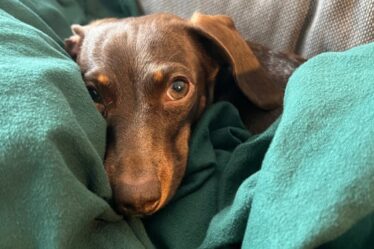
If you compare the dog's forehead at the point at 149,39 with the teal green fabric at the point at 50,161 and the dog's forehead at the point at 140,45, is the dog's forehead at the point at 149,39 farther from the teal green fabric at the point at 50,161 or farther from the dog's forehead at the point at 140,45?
the teal green fabric at the point at 50,161

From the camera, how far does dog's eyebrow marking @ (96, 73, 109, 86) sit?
5.23ft

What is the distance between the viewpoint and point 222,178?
4.42ft

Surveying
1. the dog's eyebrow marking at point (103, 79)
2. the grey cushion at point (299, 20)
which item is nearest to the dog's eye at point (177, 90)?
the dog's eyebrow marking at point (103, 79)

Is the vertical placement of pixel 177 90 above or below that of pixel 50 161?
below

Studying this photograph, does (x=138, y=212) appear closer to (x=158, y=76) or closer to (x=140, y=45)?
(x=158, y=76)

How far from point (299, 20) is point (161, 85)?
66 cm

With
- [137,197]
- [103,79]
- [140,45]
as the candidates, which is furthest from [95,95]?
[137,197]

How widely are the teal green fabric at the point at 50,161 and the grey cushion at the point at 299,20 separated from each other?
0.93m

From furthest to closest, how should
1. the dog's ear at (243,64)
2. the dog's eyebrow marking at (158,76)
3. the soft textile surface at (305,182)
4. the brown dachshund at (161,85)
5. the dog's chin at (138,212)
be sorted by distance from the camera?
the dog's ear at (243,64) → the dog's eyebrow marking at (158,76) → the brown dachshund at (161,85) → the dog's chin at (138,212) → the soft textile surface at (305,182)

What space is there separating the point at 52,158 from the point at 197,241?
1.35ft

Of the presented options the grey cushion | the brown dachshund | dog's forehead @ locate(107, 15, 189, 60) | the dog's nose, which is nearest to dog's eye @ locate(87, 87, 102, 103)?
the brown dachshund

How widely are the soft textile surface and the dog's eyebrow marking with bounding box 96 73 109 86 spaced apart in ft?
1.43

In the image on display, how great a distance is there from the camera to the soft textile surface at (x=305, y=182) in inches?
34.5

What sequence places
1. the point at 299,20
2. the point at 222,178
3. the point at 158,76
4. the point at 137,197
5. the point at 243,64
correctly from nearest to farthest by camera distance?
the point at 137,197
the point at 222,178
the point at 158,76
the point at 243,64
the point at 299,20
